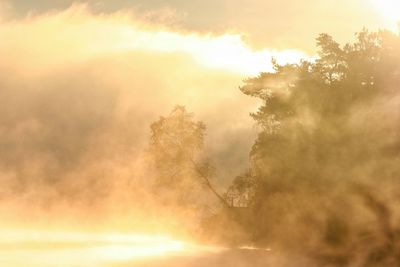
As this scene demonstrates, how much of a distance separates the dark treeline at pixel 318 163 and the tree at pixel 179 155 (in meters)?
0.06

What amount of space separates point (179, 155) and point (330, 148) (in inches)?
481

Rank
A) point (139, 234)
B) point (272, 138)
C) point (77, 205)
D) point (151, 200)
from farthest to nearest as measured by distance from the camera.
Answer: point (77, 205) < point (139, 234) < point (151, 200) < point (272, 138)

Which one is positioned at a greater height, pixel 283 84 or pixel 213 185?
pixel 283 84

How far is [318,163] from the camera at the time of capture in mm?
28672

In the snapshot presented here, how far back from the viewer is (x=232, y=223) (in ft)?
116

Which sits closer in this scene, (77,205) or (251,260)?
(251,260)

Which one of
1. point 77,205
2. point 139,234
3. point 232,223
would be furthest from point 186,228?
point 77,205

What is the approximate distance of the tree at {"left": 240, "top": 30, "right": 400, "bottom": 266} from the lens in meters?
27.1

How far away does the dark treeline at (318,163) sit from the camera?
26984mm

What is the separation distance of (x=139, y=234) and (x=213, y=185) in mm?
8352

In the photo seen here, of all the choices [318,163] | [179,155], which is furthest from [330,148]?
[179,155]

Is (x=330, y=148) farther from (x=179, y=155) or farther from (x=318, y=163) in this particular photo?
(x=179, y=155)

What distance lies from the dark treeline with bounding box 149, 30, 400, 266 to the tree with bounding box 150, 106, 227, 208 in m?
0.06

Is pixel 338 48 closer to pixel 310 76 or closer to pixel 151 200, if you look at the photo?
pixel 310 76
